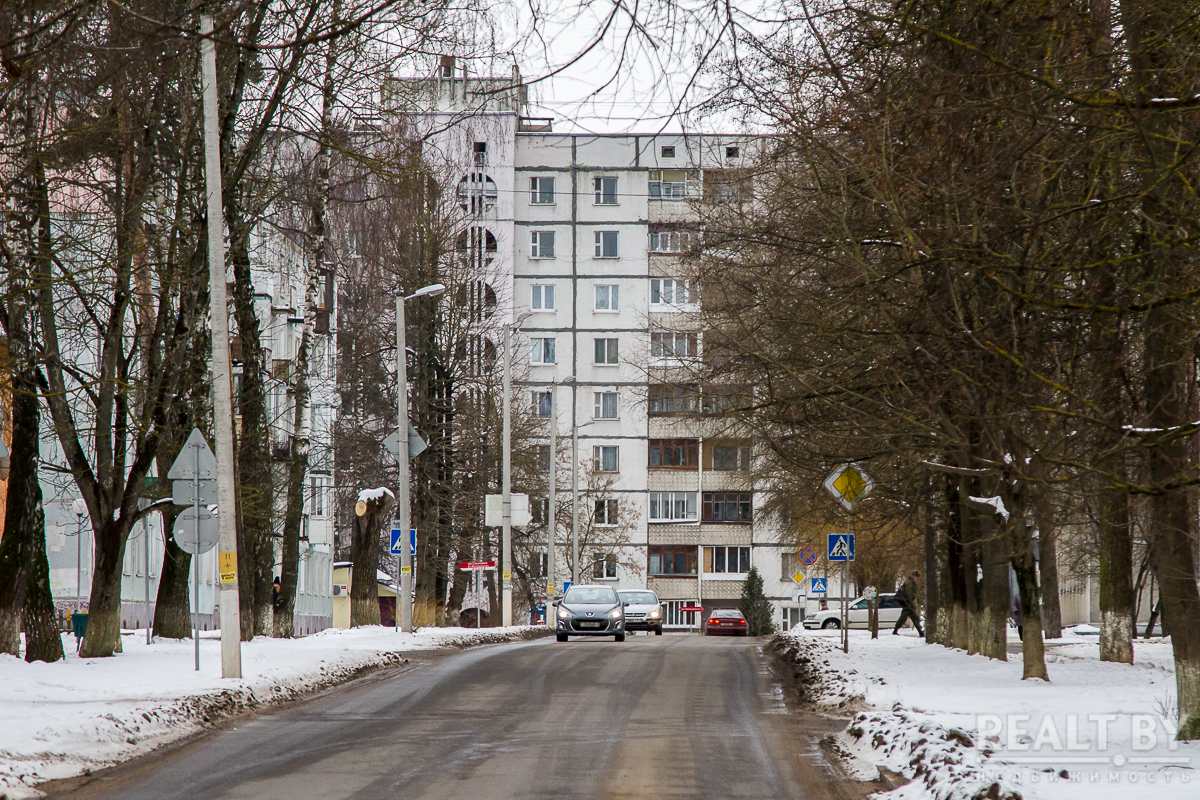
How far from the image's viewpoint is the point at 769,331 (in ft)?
61.9

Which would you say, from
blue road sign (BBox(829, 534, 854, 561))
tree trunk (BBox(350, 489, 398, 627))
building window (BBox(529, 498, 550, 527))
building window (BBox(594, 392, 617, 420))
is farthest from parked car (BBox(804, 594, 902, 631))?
blue road sign (BBox(829, 534, 854, 561))

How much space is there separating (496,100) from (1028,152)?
4244 mm

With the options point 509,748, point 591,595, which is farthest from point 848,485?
point 591,595

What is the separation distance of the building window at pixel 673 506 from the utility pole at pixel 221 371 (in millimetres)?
64918

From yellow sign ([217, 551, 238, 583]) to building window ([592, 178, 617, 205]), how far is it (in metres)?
65.0

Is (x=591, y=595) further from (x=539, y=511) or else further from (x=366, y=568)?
(x=539, y=511)

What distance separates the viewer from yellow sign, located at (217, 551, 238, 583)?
1788 centimetres

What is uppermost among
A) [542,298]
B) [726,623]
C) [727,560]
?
[542,298]

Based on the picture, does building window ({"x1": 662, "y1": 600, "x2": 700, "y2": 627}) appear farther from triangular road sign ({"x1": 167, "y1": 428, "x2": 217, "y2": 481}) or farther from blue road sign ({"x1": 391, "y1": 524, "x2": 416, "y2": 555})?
triangular road sign ({"x1": 167, "y1": 428, "x2": 217, "y2": 481})

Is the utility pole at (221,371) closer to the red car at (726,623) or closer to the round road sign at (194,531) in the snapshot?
the round road sign at (194,531)

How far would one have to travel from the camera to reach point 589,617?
122ft

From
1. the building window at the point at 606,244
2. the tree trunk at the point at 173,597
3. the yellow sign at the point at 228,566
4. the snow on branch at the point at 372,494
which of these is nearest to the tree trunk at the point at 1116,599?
the yellow sign at the point at 228,566

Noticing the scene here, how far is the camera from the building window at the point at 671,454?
8300 cm

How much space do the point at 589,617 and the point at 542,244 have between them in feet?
154
